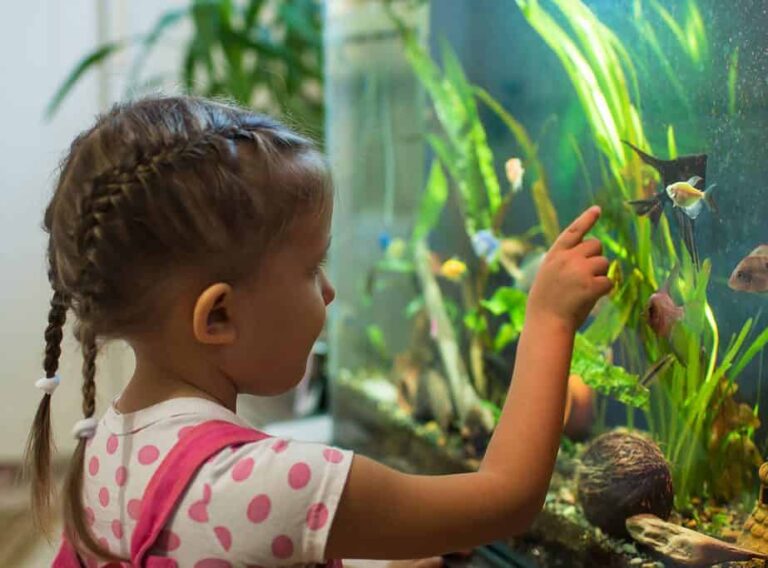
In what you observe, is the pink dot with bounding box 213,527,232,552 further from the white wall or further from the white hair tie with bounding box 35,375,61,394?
the white wall

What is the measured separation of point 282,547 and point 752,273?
1.80 feet

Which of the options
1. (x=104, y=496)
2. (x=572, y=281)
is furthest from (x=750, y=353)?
(x=104, y=496)

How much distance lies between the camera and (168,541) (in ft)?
2.57

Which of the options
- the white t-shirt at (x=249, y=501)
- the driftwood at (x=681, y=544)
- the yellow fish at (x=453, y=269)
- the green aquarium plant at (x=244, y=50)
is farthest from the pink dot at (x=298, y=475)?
the green aquarium plant at (x=244, y=50)

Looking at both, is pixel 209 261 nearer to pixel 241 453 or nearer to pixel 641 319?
pixel 241 453

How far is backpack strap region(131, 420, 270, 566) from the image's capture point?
771 millimetres

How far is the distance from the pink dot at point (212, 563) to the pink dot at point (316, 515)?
0.29ft

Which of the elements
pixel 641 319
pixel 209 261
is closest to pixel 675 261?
pixel 641 319

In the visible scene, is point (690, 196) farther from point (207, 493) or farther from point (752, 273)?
point (207, 493)

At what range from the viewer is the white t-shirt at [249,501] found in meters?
0.74

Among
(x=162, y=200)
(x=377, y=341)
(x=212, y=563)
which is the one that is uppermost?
(x=162, y=200)

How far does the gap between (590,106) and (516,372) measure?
39 centimetres

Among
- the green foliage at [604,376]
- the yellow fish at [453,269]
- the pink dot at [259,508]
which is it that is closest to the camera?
the pink dot at [259,508]

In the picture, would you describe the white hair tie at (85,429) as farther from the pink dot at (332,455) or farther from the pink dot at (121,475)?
the pink dot at (332,455)
